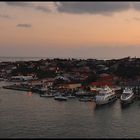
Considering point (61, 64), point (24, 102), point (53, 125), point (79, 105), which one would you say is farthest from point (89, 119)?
point (61, 64)

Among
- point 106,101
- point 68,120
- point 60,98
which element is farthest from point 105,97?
point 68,120

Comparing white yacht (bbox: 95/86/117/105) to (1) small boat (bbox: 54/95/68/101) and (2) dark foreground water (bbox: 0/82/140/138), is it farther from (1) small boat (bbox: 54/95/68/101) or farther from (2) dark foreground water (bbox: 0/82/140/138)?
(1) small boat (bbox: 54/95/68/101)

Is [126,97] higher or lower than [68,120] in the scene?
higher

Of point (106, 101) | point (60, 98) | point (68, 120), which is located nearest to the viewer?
point (68, 120)

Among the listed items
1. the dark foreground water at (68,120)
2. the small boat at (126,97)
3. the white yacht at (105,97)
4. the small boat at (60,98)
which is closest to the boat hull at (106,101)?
the white yacht at (105,97)

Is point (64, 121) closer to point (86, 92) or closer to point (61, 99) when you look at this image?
point (61, 99)

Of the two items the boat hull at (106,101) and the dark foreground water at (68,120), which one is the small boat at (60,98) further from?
the boat hull at (106,101)

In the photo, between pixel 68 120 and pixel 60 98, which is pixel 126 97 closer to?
pixel 60 98

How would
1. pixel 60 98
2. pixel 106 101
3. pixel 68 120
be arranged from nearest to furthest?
pixel 68 120 < pixel 106 101 < pixel 60 98
